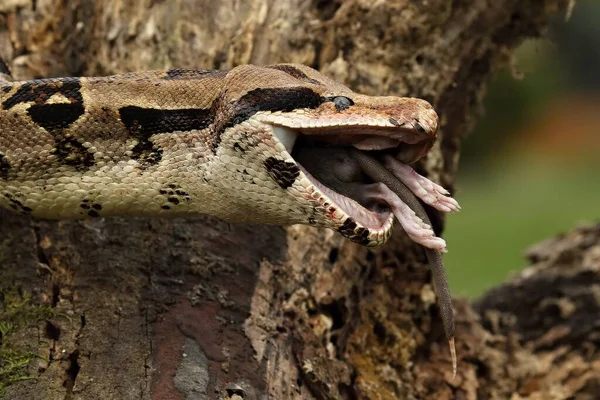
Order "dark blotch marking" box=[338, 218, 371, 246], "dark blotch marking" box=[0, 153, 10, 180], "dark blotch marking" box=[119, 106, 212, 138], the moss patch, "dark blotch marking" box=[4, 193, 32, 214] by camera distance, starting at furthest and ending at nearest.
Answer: "dark blotch marking" box=[4, 193, 32, 214] → "dark blotch marking" box=[0, 153, 10, 180] → "dark blotch marking" box=[119, 106, 212, 138] → "dark blotch marking" box=[338, 218, 371, 246] → the moss patch

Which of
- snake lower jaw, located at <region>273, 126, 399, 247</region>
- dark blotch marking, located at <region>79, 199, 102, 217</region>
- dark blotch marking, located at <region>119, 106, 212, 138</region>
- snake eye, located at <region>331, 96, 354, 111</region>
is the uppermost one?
snake eye, located at <region>331, 96, 354, 111</region>

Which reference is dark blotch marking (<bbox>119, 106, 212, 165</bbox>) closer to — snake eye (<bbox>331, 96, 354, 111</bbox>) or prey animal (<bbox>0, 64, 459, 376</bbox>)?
prey animal (<bbox>0, 64, 459, 376</bbox>)

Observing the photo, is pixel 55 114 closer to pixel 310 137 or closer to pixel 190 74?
pixel 190 74

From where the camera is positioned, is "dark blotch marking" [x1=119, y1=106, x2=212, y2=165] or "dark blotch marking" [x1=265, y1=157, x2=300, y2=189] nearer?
"dark blotch marking" [x1=265, y1=157, x2=300, y2=189]

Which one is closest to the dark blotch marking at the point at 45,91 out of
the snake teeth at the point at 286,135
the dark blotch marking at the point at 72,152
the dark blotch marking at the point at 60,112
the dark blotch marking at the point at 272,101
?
the dark blotch marking at the point at 60,112

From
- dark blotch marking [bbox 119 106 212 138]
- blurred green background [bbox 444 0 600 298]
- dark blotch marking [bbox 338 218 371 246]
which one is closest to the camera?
dark blotch marking [bbox 338 218 371 246]

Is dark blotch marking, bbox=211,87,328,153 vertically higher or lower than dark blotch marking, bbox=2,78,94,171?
higher

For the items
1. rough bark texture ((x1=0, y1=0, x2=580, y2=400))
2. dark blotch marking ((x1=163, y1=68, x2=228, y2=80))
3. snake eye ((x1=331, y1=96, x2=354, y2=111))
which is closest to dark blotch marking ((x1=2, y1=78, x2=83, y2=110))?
dark blotch marking ((x1=163, y1=68, x2=228, y2=80))

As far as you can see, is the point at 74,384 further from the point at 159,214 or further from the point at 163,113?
the point at 163,113
